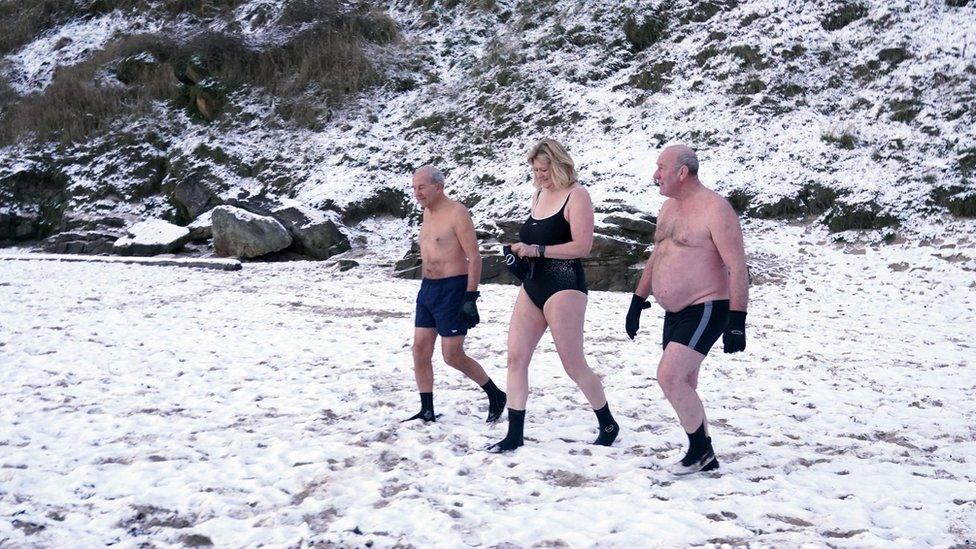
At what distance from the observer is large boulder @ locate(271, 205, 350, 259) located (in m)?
16.5

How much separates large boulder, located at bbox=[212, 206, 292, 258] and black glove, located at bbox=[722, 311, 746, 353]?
14.0 m

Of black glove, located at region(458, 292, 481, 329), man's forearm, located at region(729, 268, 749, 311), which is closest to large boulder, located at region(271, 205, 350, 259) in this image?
black glove, located at region(458, 292, 481, 329)

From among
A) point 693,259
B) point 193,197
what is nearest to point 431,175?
point 693,259

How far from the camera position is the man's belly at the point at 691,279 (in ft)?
12.1

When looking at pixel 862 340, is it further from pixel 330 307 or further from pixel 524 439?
pixel 330 307

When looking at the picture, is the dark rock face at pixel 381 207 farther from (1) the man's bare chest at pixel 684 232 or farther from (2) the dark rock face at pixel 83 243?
(1) the man's bare chest at pixel 684 232

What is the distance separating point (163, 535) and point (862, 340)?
732cm

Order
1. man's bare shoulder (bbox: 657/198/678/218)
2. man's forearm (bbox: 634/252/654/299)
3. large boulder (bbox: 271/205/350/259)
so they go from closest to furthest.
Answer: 1. man's bare shoulder (bbox: 657/198/678/218)
2. man's forearm (bbox: 634/252/654/299)
3. large boulder (bbox: 271/205/350/259)

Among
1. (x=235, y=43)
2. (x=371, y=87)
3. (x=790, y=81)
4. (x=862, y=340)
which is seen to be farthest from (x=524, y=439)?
(x=235, y=43)

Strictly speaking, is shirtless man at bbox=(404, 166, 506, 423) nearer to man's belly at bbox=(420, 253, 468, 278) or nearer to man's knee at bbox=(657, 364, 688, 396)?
man's belly at bbox=(420, 253, 468, 278)

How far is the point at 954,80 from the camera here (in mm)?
15203

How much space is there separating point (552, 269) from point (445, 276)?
87cm

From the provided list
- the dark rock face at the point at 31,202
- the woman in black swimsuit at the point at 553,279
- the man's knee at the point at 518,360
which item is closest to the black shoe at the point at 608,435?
the woman in black swimsuit at the point at 553,279

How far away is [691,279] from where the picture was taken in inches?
146
